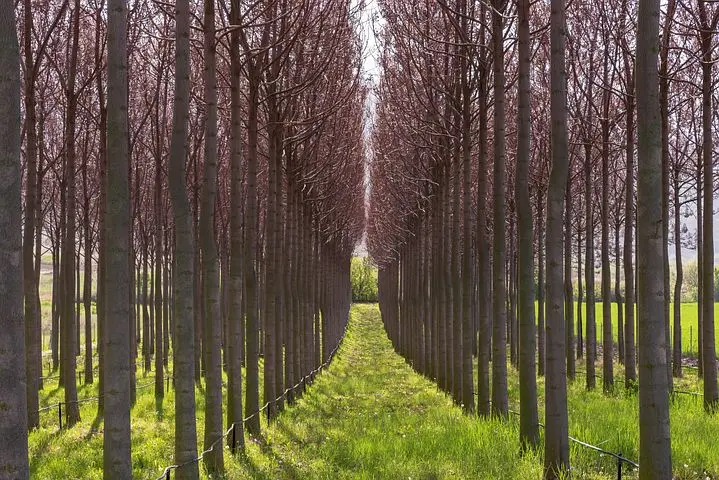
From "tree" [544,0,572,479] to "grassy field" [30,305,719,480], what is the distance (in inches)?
13.0

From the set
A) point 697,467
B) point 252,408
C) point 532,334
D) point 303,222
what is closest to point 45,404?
point 252,408

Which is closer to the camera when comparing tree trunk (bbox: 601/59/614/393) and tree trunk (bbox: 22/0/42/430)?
tree trunk (bbox: 22/0/42/430)

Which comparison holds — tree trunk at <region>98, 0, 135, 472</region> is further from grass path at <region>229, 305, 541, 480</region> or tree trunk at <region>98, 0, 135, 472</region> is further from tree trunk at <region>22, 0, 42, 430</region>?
tree trunk at <region>22, 0, 42, 430</region>

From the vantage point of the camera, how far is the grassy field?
7.28 metres

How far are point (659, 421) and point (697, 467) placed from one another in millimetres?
2712

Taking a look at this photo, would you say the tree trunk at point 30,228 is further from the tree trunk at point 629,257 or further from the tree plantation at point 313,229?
the tree trunk at point 629,257

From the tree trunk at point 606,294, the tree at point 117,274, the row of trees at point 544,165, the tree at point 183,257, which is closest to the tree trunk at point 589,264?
the row of trees at point 544,165

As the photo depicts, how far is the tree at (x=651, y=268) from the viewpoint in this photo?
195 inches

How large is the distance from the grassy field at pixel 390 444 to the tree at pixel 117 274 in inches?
113

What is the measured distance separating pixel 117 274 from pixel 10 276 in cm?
146

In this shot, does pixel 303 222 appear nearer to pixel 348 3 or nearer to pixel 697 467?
pixel 348 3

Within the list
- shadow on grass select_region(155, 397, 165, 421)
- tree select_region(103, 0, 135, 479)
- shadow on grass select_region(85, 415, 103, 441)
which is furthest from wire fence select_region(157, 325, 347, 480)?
shadow on grass select_region(85, 415, 103, 441)

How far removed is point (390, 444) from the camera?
27.9 feet

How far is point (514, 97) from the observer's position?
14875 millimetres
